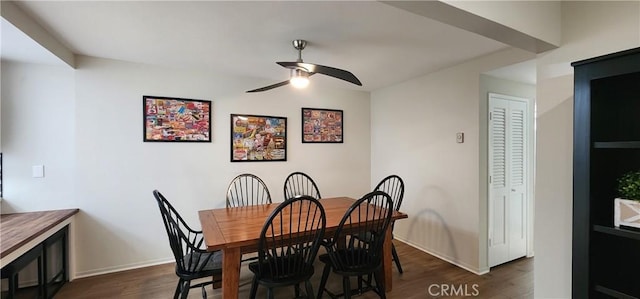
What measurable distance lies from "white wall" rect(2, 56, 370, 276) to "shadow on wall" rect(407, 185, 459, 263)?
205cm

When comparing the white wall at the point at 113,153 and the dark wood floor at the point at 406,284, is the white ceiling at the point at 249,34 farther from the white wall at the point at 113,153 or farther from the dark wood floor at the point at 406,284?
the dark wood floor at the point at 406,284

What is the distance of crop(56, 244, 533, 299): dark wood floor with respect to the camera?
8.30ft

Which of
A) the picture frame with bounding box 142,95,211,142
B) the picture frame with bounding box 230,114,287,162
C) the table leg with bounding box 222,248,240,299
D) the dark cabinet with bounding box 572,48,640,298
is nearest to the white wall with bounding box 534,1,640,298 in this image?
the dark cabinet with bounding box 572,48,640,298

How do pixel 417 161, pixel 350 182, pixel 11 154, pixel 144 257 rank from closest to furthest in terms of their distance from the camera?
pixel 11 154
pixel 144 257
pixel 417 161
pixel 350 182

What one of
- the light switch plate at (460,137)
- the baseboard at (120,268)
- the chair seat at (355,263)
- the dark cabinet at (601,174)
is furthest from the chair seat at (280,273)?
the light switch plate at (460,137)

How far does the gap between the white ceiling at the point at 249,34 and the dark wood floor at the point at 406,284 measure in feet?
7.12

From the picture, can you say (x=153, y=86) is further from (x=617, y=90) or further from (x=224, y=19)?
(x=617, y=90)

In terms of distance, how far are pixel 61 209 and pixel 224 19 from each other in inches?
101

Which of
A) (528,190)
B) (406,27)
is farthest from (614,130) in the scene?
(528,190)

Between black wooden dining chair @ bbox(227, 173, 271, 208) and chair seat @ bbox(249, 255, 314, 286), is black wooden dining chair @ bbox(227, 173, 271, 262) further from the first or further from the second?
chair seat @ bbox(249, 255, 314, 286)

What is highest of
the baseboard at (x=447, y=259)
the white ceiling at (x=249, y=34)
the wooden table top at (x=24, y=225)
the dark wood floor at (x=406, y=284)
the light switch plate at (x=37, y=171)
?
the white ceiling at (x=249, y=34)

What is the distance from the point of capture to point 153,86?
10.3ft

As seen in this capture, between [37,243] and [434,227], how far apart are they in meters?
3.81

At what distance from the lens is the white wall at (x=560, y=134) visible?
143 centimetres
